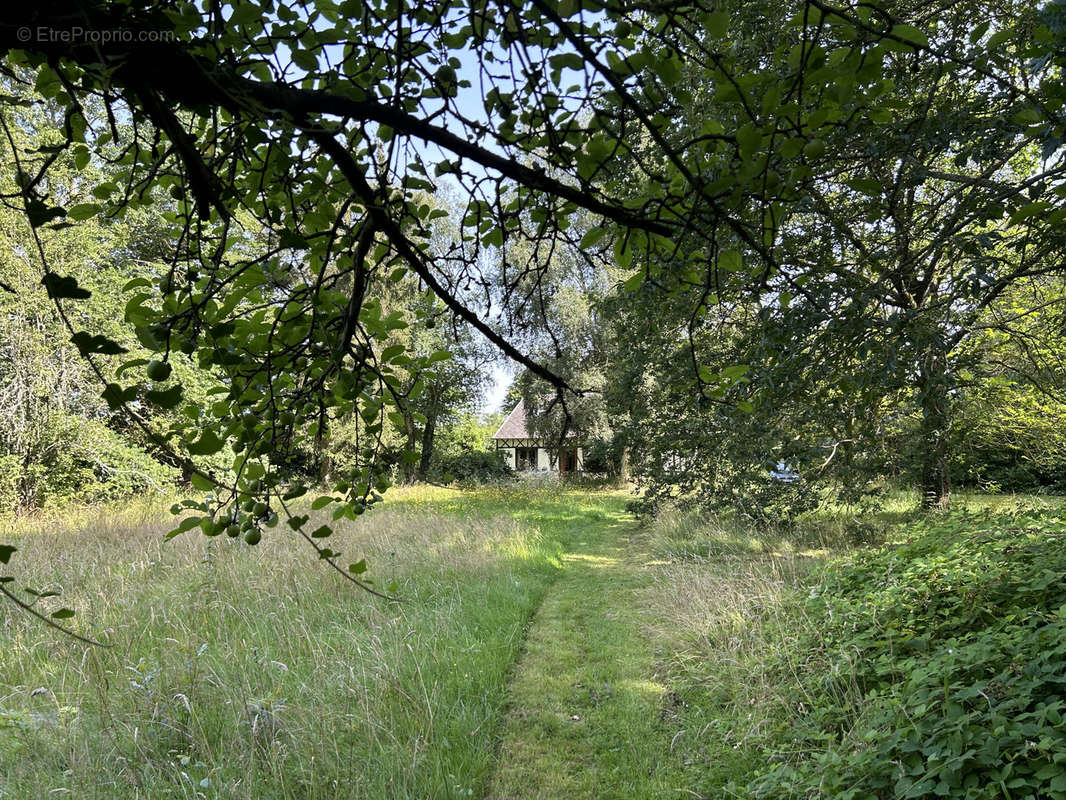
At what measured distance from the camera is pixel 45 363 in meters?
10.7

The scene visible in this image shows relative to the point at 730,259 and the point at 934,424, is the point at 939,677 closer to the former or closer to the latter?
the point at 730,259

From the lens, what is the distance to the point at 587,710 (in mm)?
4047

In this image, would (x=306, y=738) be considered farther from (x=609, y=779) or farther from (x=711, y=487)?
(x=711, y=487)

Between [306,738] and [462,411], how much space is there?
24318mm

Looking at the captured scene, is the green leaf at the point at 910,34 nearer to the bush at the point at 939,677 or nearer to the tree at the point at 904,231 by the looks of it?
the tree at the point at 904,231

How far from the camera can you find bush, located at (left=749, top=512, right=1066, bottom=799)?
7.11 ft

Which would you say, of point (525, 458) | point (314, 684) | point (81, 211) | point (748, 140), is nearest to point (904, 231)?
point (748, 140)

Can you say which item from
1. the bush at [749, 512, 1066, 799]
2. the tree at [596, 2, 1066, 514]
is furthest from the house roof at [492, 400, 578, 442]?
the bush at [749, 512, 1066, 799]

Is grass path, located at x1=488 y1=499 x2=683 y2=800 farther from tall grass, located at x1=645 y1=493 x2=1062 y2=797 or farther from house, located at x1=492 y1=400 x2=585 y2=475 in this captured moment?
house, located at x1=492 y1=400 x2=585 y2=475

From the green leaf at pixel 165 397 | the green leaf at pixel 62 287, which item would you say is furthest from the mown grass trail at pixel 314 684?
the green leaf at pixel 62 287

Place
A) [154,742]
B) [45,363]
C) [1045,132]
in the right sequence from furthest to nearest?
[45,363]
[154,742]
[1045,132]

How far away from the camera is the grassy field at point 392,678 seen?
2969 mm

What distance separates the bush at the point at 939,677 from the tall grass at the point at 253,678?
2.01 metres

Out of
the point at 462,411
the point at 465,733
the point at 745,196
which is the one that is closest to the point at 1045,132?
the point at 745,196
